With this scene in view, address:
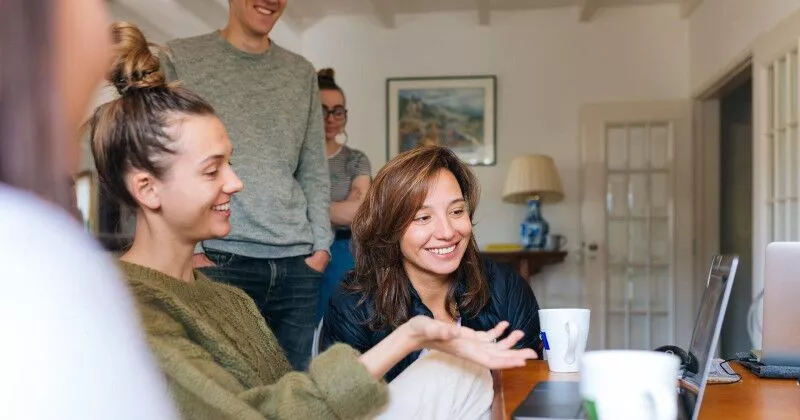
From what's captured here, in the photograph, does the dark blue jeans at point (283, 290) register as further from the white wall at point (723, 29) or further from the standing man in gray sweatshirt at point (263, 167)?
the white wall at point (723, 29)

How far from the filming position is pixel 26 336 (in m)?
0.28

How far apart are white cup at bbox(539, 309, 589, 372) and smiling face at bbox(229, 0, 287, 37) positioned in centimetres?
103

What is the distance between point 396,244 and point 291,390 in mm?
790

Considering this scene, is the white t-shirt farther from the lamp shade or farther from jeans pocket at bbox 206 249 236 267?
the lamp shade

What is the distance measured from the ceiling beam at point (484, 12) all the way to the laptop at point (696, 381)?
153 inches

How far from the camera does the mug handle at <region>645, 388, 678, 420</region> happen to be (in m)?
0.67

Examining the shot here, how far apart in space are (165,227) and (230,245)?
781 millimetres

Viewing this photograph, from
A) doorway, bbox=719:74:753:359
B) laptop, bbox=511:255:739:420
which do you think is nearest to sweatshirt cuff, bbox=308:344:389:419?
laptop, bbox=511:255:739:420

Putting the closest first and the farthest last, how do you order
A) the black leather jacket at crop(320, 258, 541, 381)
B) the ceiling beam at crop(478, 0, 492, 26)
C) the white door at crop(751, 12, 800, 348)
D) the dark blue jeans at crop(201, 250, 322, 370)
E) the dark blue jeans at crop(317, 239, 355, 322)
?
the black leather jacket at crop(320, 258, 541, 381), the dark blue jeans at crop(201, 250, 322, 370), the dark blue jeans at crop(317, 239, 355, 322), the white door at crop(751, 12, 800, 348), the ceiling beam at crop(478, 0, 492, 26)

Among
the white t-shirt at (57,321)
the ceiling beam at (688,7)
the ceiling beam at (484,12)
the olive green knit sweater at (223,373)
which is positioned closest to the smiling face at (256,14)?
the olive green knit sweater at (223,373)

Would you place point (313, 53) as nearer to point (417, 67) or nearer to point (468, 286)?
point (417, 67)

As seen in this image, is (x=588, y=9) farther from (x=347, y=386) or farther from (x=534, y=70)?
(x=347, y=386)

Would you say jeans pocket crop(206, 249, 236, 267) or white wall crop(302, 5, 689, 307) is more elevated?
white wall crop(302, 5, 689, 307)

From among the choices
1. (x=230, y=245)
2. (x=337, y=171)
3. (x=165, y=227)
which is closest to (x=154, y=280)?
(x=165, y=227)
